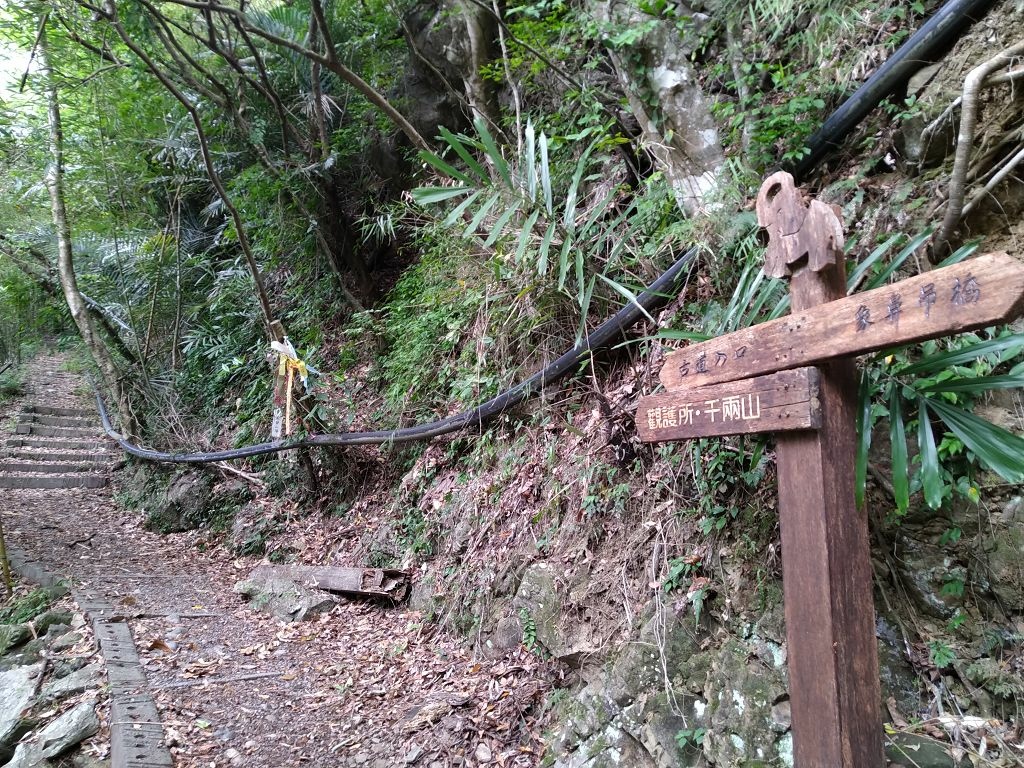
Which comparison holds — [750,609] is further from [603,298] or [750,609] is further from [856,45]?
[856,45]

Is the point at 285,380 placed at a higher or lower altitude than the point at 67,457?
higher

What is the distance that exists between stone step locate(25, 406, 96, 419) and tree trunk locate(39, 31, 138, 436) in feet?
12.8

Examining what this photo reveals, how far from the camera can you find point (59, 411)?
11766mm

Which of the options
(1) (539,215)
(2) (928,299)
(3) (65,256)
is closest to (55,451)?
(3) (65,256)

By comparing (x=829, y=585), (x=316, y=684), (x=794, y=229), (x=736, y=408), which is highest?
(x=794, y=229)

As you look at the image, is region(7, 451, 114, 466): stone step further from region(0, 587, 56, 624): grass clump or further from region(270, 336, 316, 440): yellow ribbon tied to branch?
region(270, 336, 316, 440): yellow ribbon tied to branch

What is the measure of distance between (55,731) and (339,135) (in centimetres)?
584

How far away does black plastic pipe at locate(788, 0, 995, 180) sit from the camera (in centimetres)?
236

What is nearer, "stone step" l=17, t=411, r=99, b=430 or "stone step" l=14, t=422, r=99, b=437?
"stone step" l=14, t=422, r=99, b=437

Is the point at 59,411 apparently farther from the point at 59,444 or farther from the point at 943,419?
the point at 943,419

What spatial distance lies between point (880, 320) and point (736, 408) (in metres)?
0.50

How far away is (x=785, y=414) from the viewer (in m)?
1.70

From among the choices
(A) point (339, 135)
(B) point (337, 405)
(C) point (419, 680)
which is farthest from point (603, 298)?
(A) point (339, 135)

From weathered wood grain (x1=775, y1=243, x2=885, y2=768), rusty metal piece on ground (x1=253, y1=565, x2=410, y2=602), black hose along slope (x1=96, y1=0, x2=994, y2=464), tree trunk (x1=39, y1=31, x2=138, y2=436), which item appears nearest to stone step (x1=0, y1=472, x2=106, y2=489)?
tree trunk (x1=39, y1=31, x2=138, y2=436)
